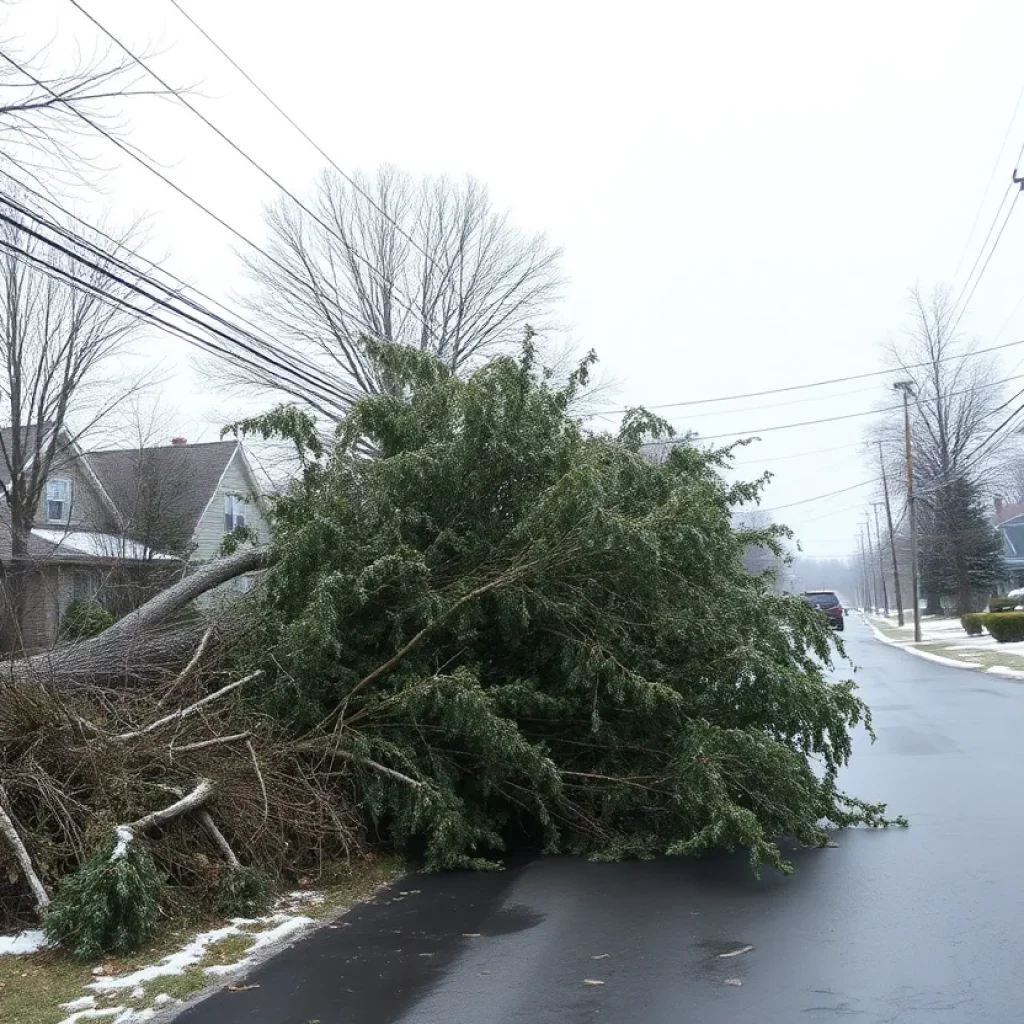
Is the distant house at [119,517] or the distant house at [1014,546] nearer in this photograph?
the distant house at [119,517]

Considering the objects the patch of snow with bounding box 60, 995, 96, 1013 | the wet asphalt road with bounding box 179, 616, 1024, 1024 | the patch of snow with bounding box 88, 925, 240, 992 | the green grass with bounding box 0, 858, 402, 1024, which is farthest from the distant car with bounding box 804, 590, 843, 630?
the patch of snow with bounding box 60, 995, 96, 1013

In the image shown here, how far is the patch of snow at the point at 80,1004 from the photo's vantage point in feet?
16.8

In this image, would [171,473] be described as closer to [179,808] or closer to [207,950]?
[179,808]

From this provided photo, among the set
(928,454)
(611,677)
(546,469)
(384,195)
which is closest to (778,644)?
(611,677)

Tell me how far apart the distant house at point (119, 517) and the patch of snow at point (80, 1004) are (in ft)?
51.4

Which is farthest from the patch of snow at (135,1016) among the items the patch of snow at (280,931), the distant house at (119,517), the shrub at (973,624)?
the shrub at (973,624)

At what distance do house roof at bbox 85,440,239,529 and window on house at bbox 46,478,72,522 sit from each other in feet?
3.22

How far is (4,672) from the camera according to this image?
322 inches

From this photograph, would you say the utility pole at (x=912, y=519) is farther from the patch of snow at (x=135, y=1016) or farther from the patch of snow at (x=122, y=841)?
the patch of snow at (x=135, y=1016)

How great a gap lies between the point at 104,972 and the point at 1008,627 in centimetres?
3150

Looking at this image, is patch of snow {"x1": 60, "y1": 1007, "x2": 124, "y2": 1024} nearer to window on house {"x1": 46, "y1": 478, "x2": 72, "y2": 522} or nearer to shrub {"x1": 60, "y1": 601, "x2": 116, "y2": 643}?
shrub {"x1": 60, "y1": 601, "x2": 116, "y2": 643}

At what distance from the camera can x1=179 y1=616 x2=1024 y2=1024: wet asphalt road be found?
4996 millimetres

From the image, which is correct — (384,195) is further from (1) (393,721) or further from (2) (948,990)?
(2) (948,990)

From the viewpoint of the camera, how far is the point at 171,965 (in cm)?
574
